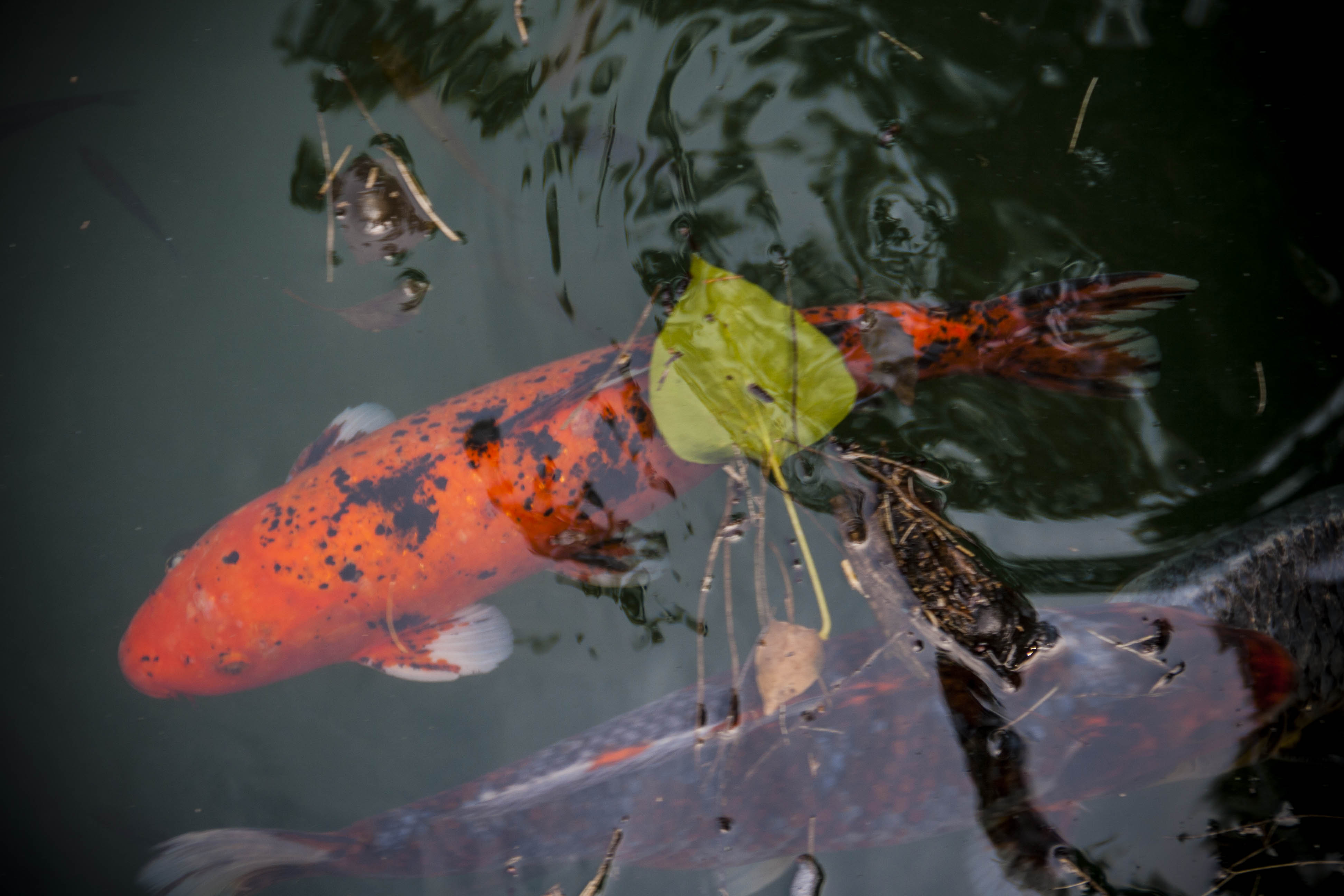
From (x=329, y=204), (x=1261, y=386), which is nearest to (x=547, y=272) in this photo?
(x=329, y=204)

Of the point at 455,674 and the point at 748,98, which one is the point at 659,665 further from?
the point at 748,98

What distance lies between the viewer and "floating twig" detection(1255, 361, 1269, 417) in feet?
10.0

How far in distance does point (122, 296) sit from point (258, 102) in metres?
1.11

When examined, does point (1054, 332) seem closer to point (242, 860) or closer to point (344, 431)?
point (344, 431)

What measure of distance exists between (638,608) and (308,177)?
250 centimetres

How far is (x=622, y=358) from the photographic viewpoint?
2904mm

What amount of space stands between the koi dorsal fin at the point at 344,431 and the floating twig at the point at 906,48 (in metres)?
2.82

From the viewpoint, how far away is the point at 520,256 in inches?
130

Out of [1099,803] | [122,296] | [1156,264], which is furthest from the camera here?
[122,296]

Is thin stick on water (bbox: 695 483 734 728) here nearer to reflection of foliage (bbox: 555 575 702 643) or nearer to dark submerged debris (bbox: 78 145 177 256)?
reflection of foliage (bbox: 555 575 702 643)

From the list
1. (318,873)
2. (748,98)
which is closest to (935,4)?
(748,98)

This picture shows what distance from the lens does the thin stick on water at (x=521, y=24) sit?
3432 mm

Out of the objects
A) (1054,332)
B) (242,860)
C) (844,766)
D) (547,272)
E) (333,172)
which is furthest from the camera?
(333,172)

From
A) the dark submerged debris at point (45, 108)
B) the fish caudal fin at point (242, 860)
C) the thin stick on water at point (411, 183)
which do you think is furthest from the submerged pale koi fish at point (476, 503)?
the dark submerged debris at point (45, 108)
